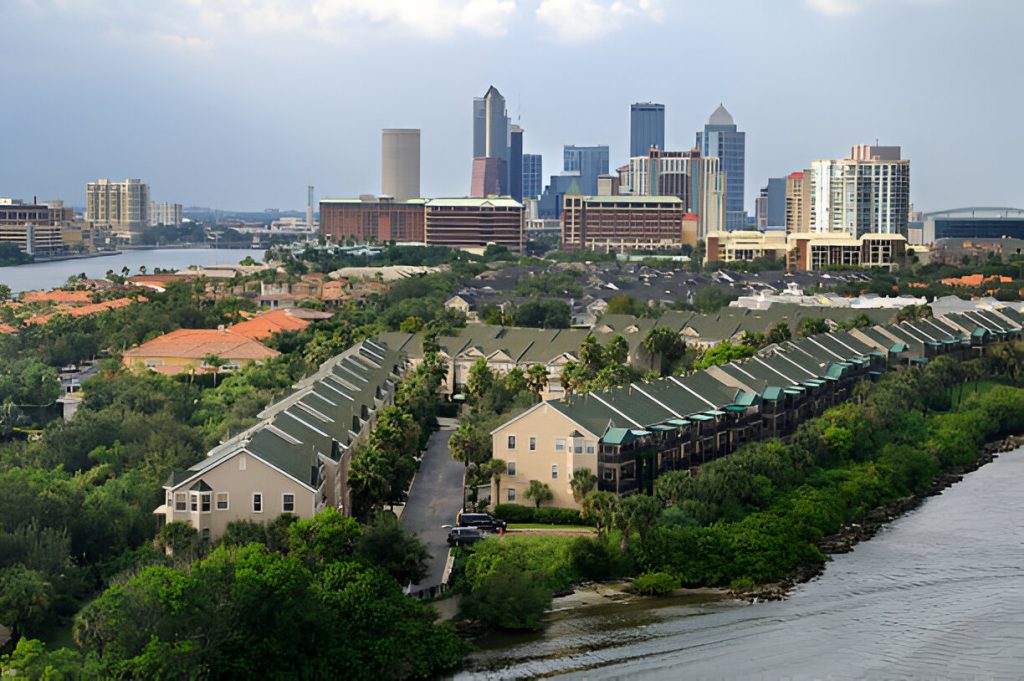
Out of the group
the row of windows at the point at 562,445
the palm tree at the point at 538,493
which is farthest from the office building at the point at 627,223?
the palm tree at the point at 538,493

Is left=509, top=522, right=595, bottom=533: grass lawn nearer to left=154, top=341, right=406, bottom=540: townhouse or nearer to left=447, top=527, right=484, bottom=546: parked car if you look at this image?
left=447, top=527, right=484, bottom=546: parked car

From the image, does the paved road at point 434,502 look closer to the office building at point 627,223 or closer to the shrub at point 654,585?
the shrub at point 654,585

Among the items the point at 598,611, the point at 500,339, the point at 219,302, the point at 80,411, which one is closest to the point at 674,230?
the point at 219,302

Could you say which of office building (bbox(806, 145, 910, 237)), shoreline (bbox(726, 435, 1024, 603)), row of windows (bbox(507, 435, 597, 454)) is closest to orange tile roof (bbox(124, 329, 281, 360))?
row of windows (bbox(507, 435, 597, 454))

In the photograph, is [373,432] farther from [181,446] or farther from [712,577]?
[712,577]

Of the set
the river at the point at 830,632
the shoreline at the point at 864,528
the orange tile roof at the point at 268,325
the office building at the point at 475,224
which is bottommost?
the river at the point at 830,632
